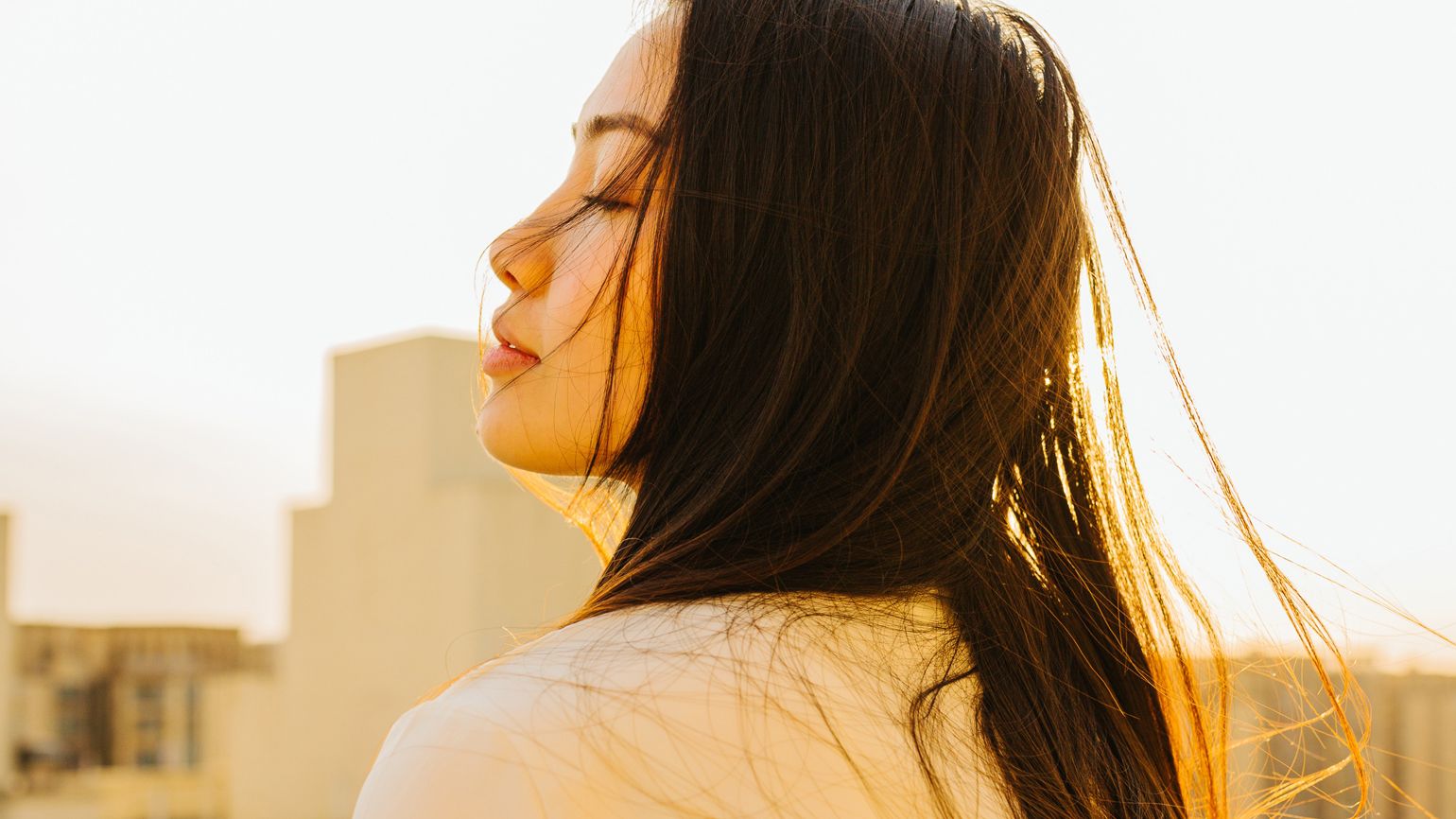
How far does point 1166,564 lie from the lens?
0.91 meters

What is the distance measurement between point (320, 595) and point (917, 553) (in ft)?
34.8

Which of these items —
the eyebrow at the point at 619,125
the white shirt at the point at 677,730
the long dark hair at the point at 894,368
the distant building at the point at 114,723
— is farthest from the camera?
the distant building at the point at 114,723

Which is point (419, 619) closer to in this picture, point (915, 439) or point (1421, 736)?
point (1421, 736)

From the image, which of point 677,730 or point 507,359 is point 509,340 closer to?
point 507,359

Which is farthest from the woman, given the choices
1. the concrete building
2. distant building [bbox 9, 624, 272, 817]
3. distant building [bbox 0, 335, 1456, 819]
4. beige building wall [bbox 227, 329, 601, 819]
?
the concrete building

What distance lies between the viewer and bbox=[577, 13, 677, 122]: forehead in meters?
0.82

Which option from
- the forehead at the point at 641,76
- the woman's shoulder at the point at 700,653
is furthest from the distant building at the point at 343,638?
the woman's shoulder at the point at 700,653

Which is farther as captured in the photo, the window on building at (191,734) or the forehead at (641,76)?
the window on building at (191,734)

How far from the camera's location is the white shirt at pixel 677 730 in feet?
1.75

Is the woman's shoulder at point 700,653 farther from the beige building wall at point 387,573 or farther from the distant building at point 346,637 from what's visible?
the beige building wall at point 387,573

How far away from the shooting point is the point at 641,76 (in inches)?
33.2

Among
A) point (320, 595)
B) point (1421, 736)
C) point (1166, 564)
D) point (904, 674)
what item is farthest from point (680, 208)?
point (320, 595)

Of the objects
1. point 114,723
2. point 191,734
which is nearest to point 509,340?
point 114,723

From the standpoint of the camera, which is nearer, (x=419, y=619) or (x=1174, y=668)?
(x=1174, y=668)
